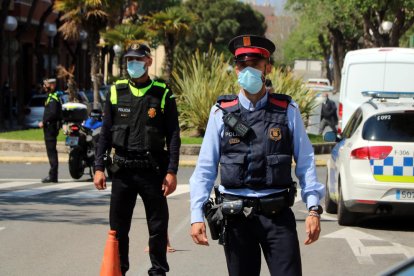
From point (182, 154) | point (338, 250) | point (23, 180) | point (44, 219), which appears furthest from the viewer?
point (182, 154)

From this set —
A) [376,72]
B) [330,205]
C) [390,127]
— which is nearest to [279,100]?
[390,127]

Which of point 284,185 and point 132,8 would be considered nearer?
point 284,185

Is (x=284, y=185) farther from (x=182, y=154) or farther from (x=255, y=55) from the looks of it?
(x=182, y=154)

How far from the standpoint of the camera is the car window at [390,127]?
1123 cm

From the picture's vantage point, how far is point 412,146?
11.1 metres

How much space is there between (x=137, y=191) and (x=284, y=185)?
2435 millimetres

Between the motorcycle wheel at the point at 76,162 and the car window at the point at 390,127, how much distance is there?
22.3 ft

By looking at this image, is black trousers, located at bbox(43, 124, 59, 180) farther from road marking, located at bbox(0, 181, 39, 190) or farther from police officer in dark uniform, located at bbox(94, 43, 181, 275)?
police officer in dark uniform, located at bbox(94, 43, 181, 275)

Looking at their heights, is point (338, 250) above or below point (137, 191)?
below

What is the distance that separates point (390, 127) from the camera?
11.3 metres

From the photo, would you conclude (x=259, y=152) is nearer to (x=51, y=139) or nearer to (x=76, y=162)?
(x=51, y=139)

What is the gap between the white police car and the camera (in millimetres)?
11086

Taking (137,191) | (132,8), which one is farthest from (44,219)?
(132,8)

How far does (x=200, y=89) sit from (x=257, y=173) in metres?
19.9
